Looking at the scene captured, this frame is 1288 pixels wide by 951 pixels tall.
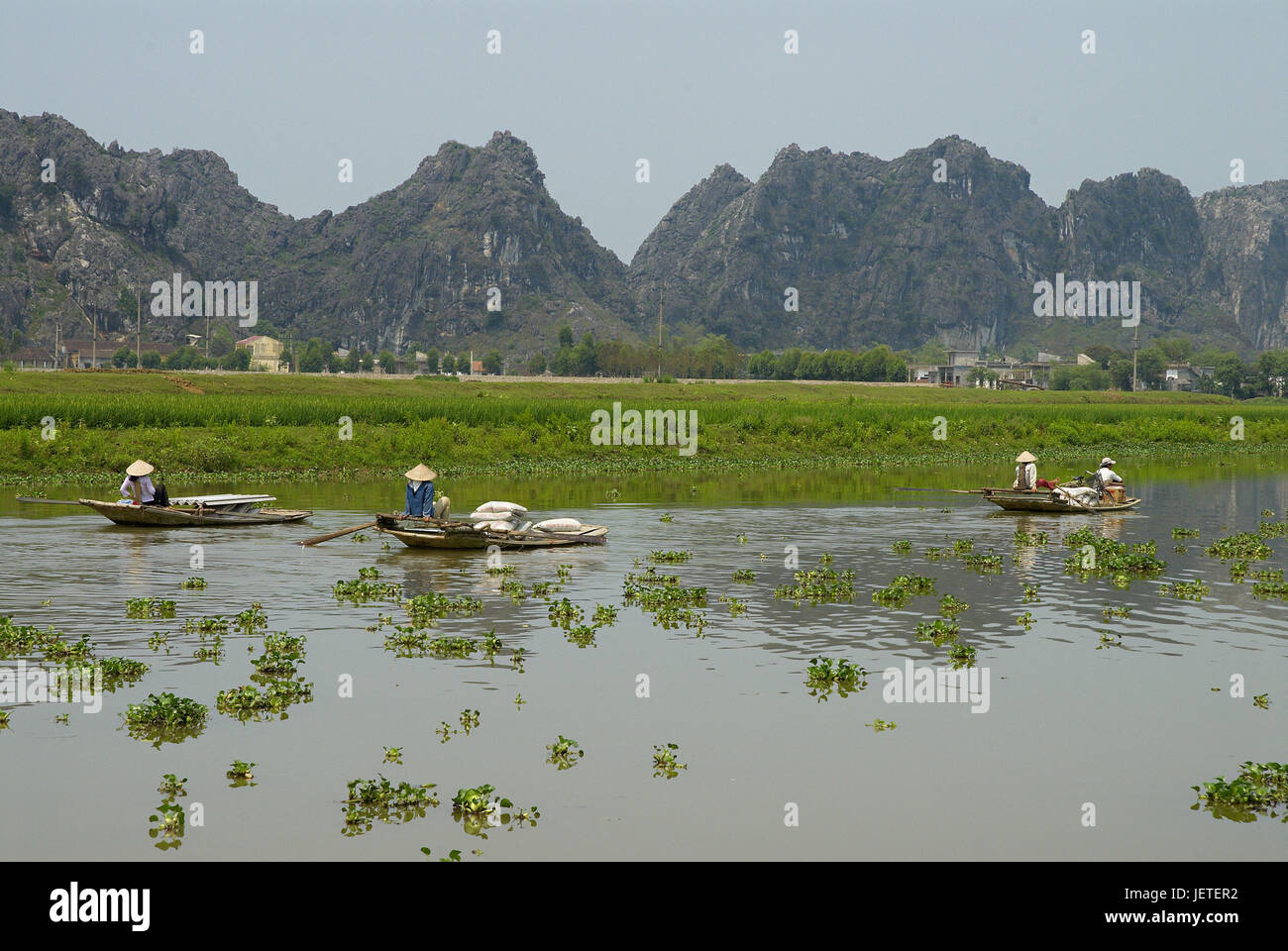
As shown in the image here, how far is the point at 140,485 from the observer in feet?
88.5

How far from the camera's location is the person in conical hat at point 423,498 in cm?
2397

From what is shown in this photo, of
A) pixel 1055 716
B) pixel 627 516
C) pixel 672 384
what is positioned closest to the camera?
pixel 1055 716

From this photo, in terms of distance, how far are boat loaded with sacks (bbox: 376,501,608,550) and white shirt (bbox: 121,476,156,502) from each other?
663cm

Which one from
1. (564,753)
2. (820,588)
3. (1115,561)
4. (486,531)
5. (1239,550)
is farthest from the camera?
(1239,550)

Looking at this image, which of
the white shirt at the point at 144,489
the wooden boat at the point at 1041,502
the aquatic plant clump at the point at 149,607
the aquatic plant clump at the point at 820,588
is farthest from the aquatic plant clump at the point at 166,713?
the wooden boat at the point at 1041,502

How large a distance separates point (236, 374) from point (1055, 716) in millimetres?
73876

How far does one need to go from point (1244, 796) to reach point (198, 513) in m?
22.1

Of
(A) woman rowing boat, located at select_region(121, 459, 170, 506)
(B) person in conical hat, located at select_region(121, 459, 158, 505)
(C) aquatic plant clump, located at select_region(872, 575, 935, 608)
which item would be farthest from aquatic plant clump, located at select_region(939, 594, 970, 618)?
(B) person in conical hat, located at select_region(121, 459, 158, 505)

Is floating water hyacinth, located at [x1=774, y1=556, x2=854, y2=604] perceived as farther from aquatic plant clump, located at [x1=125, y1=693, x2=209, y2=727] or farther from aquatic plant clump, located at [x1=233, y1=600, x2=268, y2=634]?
aquatic plant clump, located at [x1=125, y1=693, x2=209, y2=727]

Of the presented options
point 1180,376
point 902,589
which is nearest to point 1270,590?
point 902,589

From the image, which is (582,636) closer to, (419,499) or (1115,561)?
(419,499)
